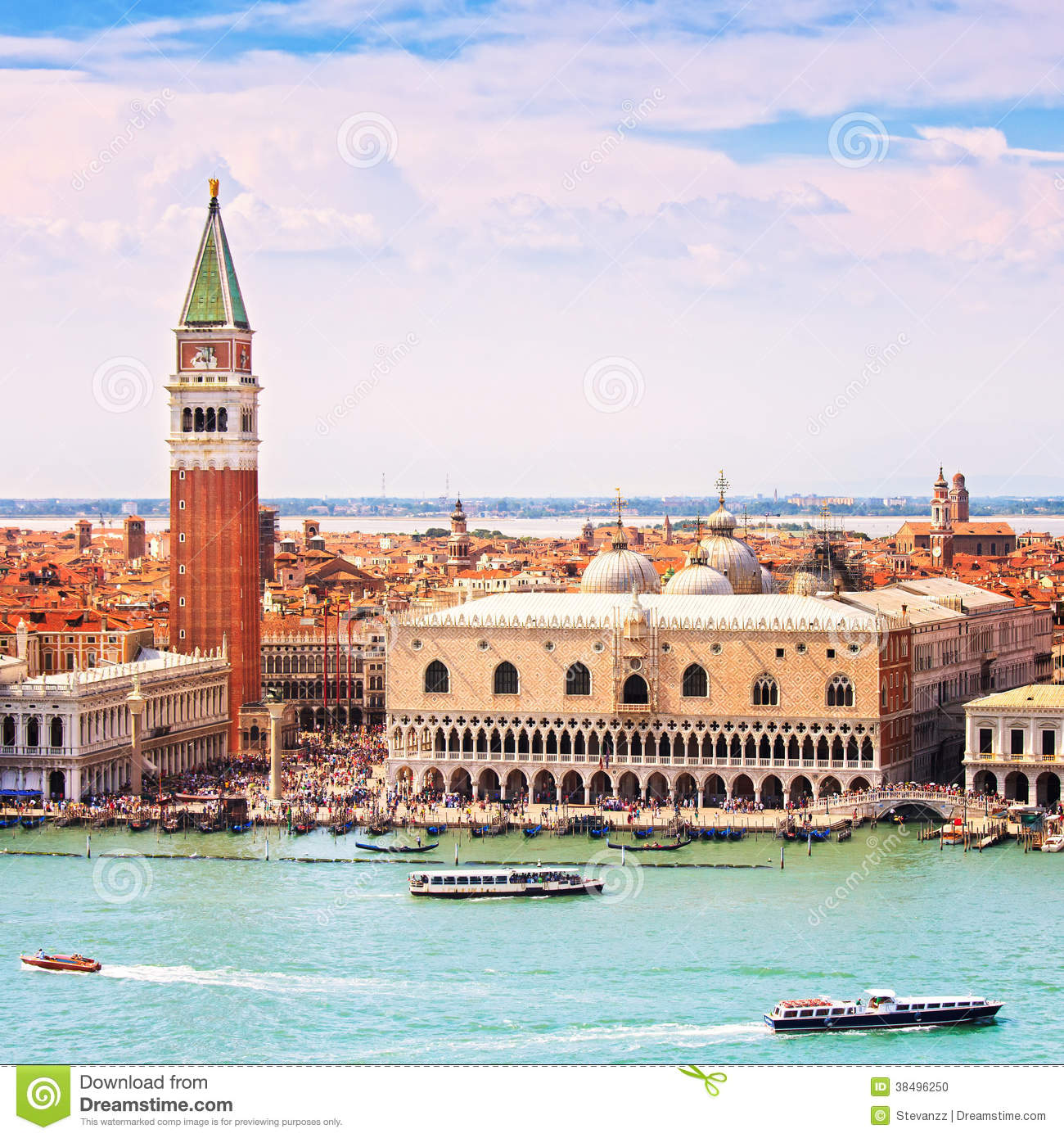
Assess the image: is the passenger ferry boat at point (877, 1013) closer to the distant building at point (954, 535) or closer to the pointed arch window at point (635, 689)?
the pointed arch window at point (635, 689)

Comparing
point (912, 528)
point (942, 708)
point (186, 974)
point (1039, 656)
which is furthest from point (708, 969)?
point (912, 528)

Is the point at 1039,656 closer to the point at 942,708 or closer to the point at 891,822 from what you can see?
the point at 942,708

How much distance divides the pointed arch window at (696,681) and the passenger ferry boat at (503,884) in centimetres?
750

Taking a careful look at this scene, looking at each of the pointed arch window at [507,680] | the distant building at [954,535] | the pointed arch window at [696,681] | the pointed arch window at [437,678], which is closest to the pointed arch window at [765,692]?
the pointed arch window at [696,681]

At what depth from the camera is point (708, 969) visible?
94.2 feet

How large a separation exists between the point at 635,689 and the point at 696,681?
107cm

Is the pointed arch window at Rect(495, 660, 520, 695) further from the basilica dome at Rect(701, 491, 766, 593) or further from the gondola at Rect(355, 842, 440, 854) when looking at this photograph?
the basilica dome at Rect(701, 491, 766, 593)

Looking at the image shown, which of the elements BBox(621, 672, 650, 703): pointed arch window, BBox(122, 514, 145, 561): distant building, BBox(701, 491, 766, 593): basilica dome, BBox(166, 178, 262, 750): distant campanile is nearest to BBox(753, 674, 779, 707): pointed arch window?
BBox(621, 672, 650, 703): pointed arch window

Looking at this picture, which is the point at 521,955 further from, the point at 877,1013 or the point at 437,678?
the point at 437,678

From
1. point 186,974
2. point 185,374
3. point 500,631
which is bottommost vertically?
point 186,974

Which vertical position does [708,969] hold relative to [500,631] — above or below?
below

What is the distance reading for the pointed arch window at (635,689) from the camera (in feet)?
135

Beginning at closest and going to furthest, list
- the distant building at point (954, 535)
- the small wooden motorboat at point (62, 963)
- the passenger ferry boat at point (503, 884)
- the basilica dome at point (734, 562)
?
the small wooden motorboat at point (62, 963)
the passenger ferry boat at point (503, 884)
the basilica dome at point (734, 562)
the distant building at point (954, 535)

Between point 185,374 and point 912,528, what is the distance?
62164mm
